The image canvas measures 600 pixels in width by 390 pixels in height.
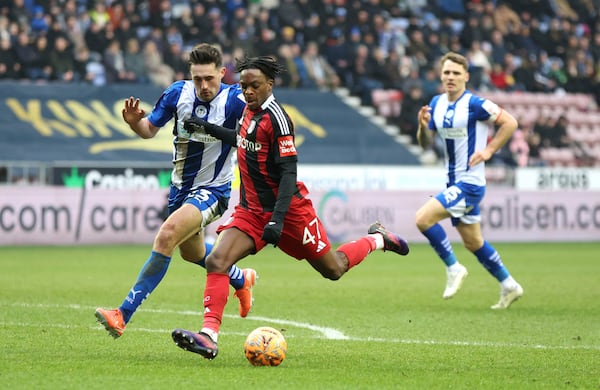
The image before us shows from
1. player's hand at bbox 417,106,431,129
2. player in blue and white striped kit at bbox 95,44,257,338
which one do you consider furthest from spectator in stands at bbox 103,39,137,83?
player in blue and white striped kit at bbox 95,44,257,338

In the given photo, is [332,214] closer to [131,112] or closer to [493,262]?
[493,262]

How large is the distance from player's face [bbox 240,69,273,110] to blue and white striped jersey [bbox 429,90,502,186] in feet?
15.9

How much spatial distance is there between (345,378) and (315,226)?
5.00 feet

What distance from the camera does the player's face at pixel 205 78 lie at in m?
8.44

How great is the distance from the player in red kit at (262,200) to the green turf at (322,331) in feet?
1.95

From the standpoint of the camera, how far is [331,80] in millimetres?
29234

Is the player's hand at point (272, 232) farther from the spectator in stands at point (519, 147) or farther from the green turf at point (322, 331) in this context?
the spectator in stands at point (519, 147)

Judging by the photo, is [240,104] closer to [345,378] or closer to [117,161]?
[345,378]

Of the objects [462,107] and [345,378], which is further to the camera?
[462,107]

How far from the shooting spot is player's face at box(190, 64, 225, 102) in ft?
27.7

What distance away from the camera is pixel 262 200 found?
7816 millimetres

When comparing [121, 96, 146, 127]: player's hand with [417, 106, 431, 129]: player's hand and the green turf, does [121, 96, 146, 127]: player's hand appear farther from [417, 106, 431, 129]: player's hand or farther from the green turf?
[417, 106, 431, 129]: player's hand

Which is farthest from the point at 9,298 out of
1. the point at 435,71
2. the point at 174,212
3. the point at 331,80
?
the point at 435,71

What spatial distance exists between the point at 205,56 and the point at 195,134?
0.68 m
